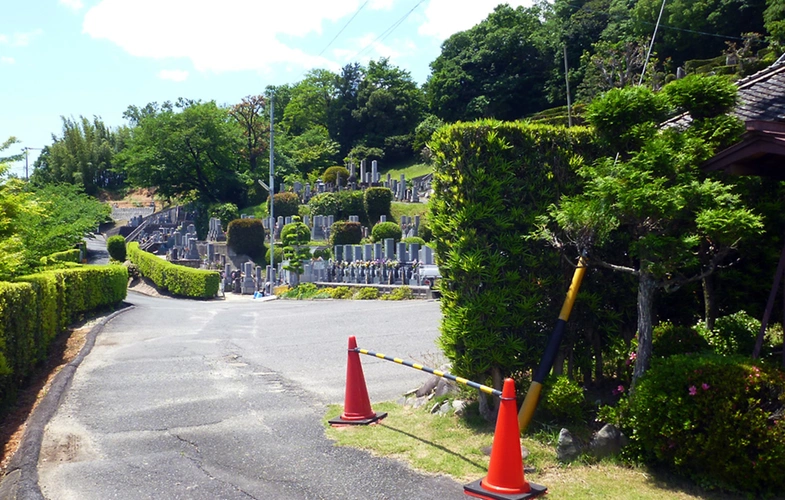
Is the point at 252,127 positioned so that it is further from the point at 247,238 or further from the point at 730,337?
the point at 730,337

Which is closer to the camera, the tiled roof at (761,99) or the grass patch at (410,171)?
the tiled roof at (761,99)

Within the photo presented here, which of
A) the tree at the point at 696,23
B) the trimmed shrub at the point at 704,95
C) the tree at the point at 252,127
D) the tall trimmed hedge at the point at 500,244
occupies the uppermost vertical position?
the tree at the point at 696,23

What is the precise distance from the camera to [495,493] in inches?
192

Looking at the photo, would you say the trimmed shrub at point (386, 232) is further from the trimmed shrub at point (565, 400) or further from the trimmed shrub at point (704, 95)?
the trimmed shrub at point (565, 400)

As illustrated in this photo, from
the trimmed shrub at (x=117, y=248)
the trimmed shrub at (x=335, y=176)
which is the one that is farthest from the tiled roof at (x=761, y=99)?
the trimmed shrub at (x=117, y=248)

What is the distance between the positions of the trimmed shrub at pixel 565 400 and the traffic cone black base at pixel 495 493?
0.97m

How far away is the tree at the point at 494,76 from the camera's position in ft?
200

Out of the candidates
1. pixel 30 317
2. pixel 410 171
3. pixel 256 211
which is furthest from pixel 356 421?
pixel 410 171

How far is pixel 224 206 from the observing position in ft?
170

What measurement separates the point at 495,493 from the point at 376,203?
123 ft

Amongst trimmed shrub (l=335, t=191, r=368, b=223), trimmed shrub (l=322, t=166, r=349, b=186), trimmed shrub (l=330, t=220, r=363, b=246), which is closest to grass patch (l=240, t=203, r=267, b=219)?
trimmed shrub (l=322, t=166, r=349, b=186)

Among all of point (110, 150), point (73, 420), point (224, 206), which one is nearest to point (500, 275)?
point (73, 420)

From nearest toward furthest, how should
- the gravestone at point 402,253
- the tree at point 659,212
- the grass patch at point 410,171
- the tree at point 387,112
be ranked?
the tree at point 659,212 → the gravestone at point 402,253 → the grass patch at point 410,171 → the tree at point 387,112

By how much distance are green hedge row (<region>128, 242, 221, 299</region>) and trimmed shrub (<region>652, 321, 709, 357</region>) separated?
1058 inches
